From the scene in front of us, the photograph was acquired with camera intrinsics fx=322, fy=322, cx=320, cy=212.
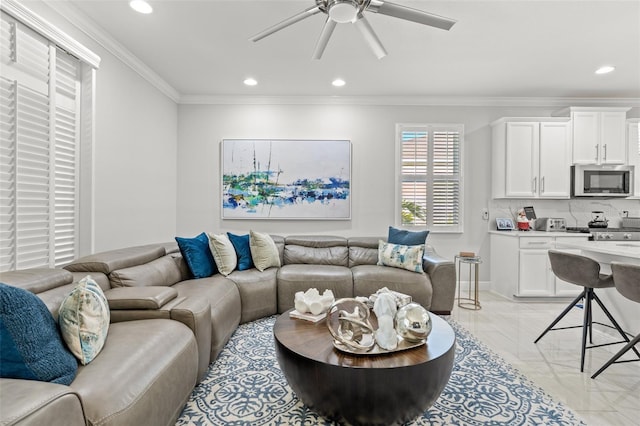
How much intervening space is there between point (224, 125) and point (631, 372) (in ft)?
15.9

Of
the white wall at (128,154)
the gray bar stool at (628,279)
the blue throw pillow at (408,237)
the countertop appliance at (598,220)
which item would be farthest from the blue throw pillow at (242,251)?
the countertop appliance at (598,220)

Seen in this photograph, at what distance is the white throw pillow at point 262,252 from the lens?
3582mm

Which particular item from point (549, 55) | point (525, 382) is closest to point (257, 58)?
point (549, 55)

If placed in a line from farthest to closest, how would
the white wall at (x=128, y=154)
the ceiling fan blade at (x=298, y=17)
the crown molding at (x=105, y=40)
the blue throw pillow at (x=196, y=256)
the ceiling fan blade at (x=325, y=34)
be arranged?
the blue throw pillow at (x=196, y=256)
the white wall at (x=128, y=154)
the crown molding at (x=105, y=40)
the ceiling fan blade at (x=325, y=34)
the ceiling fan blade at (x=298, y=17)

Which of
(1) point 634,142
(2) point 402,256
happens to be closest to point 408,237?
(2) point 402,256

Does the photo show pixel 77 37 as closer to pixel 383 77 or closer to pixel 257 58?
pixel 257 58

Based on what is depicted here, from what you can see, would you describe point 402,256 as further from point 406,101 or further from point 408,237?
point 406,101

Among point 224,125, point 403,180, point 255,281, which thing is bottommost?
point 255,281

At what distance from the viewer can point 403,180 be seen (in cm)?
457

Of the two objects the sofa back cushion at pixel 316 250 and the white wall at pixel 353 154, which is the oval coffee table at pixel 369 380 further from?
the white wall at pixel 353 154

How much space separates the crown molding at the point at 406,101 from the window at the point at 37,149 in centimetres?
193

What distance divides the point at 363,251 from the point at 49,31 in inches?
138

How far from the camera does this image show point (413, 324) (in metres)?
1.69

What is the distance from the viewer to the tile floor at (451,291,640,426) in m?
1.91
